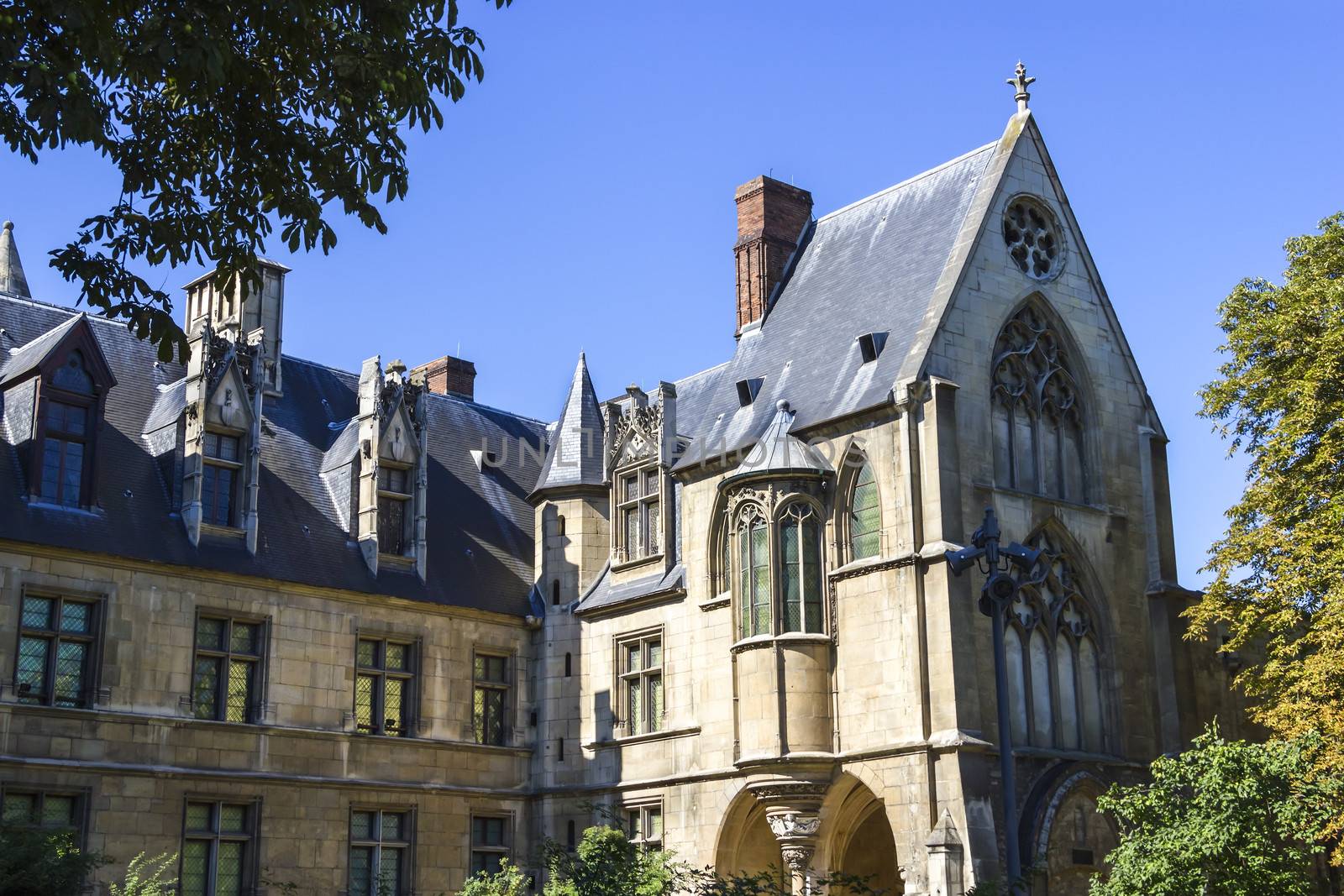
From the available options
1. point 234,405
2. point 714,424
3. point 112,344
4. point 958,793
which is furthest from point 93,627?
point 958,793

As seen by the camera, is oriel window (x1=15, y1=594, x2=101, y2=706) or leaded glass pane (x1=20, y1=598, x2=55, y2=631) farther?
leaded glass pane (x1=20, y1=598, x2=55, y2=631)

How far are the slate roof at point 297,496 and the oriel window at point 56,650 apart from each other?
93cm

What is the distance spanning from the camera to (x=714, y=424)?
28891mm

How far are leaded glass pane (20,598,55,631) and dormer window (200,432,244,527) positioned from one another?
2.99 metres

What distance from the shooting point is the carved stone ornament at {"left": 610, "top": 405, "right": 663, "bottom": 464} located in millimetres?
29016

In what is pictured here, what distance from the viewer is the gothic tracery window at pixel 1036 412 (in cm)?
2605

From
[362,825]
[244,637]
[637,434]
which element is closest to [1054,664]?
[637,434]

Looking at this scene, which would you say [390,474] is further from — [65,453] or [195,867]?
[195,867]

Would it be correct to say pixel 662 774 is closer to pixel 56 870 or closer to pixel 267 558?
pixel 267 558

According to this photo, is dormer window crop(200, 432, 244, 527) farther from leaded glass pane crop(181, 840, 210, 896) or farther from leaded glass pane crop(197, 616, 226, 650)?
leaded glass pane crop(181, 840, 210, 896)

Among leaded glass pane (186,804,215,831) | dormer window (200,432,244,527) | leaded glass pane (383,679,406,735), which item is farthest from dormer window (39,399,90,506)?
leaded glass pane (383,679,406,735)

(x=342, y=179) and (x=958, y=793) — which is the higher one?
(x=342, y=179)

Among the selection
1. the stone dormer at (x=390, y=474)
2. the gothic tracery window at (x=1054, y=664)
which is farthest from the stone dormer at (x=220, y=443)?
the gothic tracery window at (x=1054, y=664)

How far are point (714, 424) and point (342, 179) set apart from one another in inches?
642
